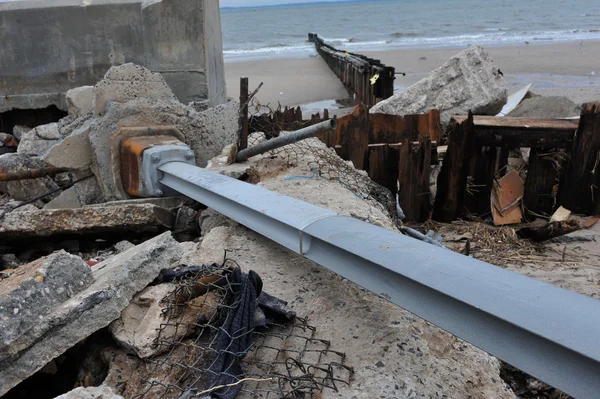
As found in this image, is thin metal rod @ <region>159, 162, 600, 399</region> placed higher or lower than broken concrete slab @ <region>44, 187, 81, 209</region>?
higher

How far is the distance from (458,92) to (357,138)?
3.03 m

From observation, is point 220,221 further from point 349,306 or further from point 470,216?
point 470,216

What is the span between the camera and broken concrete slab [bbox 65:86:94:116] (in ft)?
17.9

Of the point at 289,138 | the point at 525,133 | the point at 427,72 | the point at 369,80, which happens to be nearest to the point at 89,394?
the point at 289,138

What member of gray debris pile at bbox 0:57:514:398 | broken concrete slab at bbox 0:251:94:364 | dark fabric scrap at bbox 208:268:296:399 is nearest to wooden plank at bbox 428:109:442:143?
gray debris pile at bbox 0:57:514:398

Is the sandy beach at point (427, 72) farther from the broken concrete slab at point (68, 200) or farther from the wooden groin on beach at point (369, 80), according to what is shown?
the broken concrete slab at point (68, 200)

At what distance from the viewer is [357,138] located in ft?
18.4

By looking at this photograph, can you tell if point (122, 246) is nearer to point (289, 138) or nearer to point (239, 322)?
point (289, 138)

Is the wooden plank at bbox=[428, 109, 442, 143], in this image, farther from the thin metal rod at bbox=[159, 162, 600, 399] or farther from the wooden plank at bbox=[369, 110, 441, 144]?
the thin metal rod at bbox=[159, 162, 600, 399]

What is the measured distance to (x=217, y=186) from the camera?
11.4 feet

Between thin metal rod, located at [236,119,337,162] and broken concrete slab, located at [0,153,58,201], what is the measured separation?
7.74ft

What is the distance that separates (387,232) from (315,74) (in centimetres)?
1970

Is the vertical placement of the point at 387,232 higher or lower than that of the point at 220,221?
higher

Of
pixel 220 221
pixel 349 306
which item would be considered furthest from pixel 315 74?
pixel 349 306
